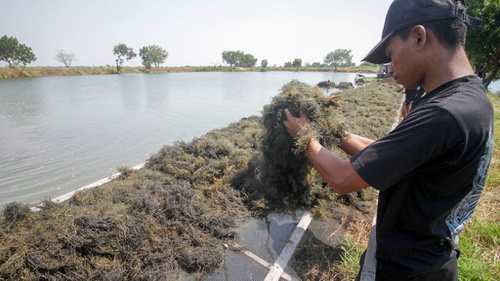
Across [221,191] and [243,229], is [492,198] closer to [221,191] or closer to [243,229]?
[243,229]

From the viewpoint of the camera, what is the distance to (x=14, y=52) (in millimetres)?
48438

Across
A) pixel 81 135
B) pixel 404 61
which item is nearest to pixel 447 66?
pixel 404 61

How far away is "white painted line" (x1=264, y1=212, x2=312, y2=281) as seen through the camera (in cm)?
231

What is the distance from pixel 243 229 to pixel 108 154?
5.58 m

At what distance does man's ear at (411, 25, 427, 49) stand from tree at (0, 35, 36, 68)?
227ft

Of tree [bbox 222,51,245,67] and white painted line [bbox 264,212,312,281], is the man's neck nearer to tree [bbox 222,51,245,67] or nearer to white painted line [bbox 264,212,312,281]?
white painted line [bbox 264,212,312,281]

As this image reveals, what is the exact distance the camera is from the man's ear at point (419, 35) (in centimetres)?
106

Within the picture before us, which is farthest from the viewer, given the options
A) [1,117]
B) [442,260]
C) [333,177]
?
[1,117]

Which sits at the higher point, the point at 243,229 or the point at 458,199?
the point at 458,199

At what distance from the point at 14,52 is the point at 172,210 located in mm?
67655

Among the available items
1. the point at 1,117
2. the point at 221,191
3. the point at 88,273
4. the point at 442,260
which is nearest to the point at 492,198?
the point at 442,260

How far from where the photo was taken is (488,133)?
0.93 metres

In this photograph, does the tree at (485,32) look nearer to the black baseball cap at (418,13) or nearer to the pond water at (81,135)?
the pond water at (81,135)

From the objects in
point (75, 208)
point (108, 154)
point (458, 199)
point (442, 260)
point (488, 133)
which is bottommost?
point (108, 154)
